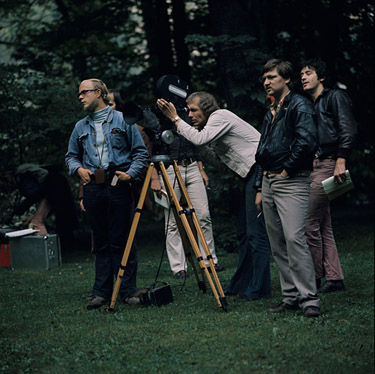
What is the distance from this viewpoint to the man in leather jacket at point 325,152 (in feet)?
21.3

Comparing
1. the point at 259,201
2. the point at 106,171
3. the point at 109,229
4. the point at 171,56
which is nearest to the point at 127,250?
the point at 109,229

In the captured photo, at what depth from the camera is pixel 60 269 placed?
9.55 meters

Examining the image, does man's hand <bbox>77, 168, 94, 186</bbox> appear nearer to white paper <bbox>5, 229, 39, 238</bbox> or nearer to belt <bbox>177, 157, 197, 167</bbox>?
belt <bbox>177, 157, 197, 167</bbox>

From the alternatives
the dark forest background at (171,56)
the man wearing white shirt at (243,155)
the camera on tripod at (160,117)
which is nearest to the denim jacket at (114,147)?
the camera on tripod at (160,117)

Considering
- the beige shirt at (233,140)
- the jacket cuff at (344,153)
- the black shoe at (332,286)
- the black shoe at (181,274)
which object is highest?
the beige shirt at (233,140)

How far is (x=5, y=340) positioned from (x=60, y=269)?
440cm

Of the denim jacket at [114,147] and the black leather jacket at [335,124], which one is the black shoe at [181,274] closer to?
the denim jacket at [114,147]

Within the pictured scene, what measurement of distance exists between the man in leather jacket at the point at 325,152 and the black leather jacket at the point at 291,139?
1.17 meters

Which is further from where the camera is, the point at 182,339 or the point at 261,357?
the point at 182,339

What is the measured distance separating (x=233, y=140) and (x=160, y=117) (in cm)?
68

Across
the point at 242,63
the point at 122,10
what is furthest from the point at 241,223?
the point at 122,10

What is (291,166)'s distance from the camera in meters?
5.23

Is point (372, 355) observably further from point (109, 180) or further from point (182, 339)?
point (109, 180)

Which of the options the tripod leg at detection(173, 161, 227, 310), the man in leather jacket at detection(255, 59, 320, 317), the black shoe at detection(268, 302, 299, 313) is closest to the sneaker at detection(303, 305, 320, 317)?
the man in leather jacket at detection(255, 59, 320, 317)
